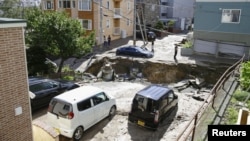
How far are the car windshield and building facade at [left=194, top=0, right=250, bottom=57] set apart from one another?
1696 cm

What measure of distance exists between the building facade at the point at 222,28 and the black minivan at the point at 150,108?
15.9m

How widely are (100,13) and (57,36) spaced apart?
13.4 metres

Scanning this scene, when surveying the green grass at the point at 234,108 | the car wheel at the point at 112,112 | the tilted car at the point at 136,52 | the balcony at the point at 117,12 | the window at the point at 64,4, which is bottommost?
the car wheel at the point at 112,112

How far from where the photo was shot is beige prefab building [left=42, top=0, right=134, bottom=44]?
112ft

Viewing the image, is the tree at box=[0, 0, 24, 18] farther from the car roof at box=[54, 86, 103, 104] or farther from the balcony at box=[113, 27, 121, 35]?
the car roof at box=[54, 86, 103, 104]

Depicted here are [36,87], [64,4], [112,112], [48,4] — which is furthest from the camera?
[48,4]

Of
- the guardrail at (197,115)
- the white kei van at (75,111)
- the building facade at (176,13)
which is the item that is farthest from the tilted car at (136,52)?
the building facade at (176,13)

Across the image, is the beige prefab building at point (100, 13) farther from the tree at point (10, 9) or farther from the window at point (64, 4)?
the tree at point (10, 9)

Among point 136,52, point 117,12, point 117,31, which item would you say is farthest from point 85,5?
point 136,52

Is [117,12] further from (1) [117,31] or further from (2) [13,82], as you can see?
(2) [13,82]

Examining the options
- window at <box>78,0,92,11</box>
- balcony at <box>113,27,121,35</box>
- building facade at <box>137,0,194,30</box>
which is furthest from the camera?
building facade at <box>137,0,194,30</box>

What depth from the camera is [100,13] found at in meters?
32.9

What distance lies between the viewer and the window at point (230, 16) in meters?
24.2

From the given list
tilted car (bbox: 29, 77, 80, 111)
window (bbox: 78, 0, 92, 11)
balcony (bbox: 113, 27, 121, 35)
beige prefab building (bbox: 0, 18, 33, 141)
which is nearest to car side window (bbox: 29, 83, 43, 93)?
tilted car (bbox: 29, 77, 80, 111)
